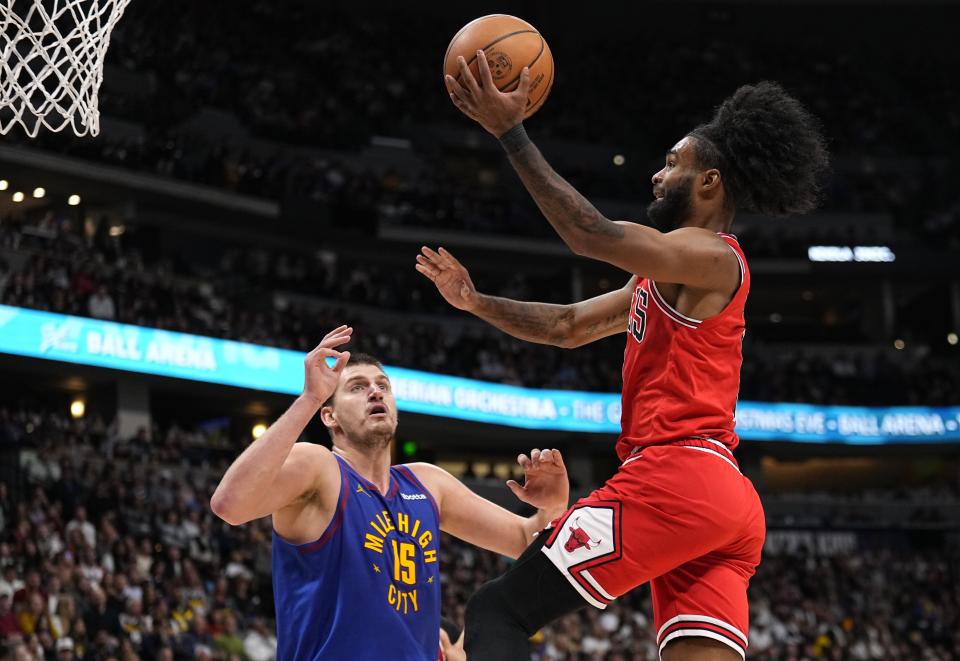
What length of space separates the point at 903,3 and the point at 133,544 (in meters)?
28.6

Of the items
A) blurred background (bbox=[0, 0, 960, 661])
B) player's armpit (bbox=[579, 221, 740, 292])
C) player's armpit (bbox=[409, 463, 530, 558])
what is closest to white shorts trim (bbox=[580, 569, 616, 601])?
player's armpit (bbox=[579, 221, 740, 292])

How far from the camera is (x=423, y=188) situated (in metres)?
27.7

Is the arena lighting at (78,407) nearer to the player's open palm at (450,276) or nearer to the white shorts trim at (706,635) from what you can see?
the player's open palm at (450,276)

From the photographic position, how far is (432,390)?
22.3 metres


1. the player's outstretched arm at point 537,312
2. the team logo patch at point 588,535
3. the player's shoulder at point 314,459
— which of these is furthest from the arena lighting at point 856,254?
the team logo patch at point 588,535

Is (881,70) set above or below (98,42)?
above

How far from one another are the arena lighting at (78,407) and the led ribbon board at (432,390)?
2709mm

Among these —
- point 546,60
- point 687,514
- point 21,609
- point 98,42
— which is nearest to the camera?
point 687,514

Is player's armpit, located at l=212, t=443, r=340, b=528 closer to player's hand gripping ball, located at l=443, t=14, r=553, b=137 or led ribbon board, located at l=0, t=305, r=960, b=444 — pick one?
player's hand gripping ball, located at l=443, t=14, r=553, b=137

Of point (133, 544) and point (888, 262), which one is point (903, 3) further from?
point (133, 544)

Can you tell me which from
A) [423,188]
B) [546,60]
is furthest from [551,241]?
[546,60]

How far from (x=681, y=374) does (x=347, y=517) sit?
136cm

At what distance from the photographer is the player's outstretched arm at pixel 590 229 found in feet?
11.7

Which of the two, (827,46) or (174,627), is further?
(827,46)
